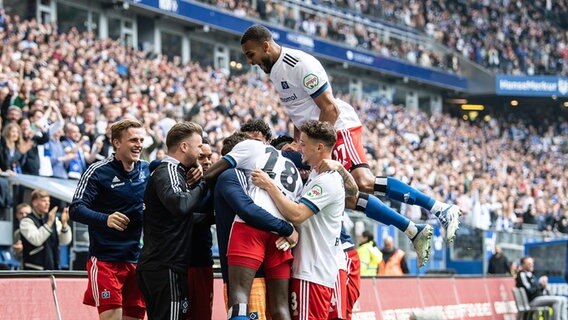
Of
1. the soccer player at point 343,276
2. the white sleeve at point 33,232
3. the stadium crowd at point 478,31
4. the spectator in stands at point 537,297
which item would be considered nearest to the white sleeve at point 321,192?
the soccer player at point 343,276

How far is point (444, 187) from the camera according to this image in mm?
28312

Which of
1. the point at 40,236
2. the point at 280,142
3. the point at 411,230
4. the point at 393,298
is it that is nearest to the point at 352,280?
the point at 411,230

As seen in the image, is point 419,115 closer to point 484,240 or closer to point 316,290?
point 484,240

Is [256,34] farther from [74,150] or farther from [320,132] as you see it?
[74,150]

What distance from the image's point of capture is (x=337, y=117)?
29.3ft

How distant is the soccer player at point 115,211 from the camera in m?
8.17

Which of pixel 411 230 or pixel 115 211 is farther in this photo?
pixel 411 230

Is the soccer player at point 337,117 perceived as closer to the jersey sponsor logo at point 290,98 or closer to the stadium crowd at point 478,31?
the jersey sponsor logo at point 290,98

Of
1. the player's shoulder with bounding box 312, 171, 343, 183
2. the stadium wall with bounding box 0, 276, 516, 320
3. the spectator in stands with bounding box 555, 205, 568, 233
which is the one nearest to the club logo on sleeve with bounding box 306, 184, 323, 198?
the player's shoulder with bounding box 312, 171, 343, 183

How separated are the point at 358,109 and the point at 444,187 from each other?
8.37 metres

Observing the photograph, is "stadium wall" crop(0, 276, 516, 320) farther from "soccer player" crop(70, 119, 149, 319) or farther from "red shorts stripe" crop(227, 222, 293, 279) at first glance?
"red shorts stripe" crop(227, 222, 293, 279)

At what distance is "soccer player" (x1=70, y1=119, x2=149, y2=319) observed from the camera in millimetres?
8172

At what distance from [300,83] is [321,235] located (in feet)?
5.16

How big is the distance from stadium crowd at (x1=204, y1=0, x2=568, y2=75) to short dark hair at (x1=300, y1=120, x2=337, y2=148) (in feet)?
110
